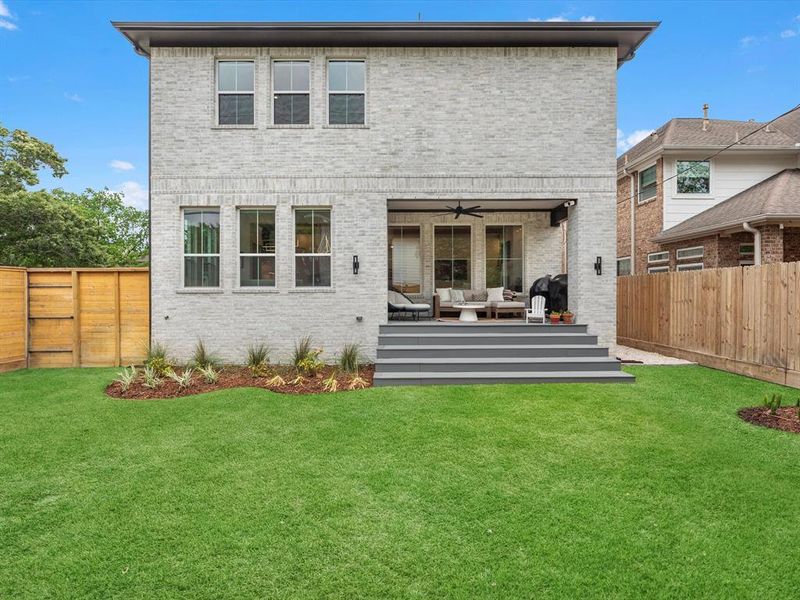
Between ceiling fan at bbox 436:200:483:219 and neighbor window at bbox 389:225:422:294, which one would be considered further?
neighbor window at bbox 389:225:422:294

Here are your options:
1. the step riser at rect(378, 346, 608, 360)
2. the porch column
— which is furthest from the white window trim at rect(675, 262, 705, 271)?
the step riser at rect(378, 346, 608, 360)

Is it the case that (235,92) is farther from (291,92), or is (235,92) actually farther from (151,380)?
(151,380)

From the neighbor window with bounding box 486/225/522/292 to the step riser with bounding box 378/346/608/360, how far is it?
15.0 feet

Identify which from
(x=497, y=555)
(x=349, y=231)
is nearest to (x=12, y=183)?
(x=349, y=231)

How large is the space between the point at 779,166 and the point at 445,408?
17.2m

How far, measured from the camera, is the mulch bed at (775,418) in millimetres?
5473

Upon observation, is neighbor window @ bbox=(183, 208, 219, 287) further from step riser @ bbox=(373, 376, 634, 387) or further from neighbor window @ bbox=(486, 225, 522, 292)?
neighbor window @ bbox=(486, 225, 522, 292)

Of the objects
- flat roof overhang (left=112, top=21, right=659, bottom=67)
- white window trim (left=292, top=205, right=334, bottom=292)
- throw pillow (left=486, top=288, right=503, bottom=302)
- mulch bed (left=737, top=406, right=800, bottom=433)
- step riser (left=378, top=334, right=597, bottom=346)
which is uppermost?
flat roof overhang (left=112, top=21, right=659, bottom=67)

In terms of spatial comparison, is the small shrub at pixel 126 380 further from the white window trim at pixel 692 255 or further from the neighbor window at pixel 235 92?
the white window trim at pixel 692 255

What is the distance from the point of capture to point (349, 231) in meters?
9.72

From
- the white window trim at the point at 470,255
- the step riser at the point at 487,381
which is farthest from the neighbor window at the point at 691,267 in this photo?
the step riser at the point at 487,381

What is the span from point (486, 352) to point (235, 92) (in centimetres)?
797

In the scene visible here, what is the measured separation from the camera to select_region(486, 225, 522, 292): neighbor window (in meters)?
13.0

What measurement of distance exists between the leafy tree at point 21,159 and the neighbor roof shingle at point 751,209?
29.0 m
